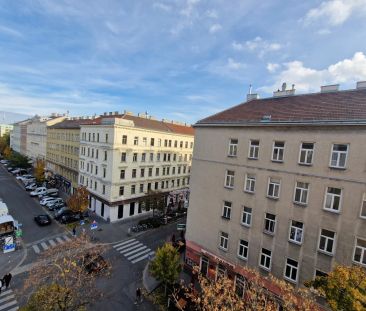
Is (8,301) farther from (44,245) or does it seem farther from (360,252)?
(360,252)

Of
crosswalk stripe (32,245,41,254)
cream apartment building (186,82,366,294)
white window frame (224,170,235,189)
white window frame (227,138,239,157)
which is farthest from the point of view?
crosswalk stripe (32,245,41,254)

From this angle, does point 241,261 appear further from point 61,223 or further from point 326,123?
point 61,223

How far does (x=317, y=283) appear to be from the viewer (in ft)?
42.2

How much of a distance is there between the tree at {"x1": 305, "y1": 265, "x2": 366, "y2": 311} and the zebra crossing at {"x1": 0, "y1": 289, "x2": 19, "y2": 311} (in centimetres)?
2284

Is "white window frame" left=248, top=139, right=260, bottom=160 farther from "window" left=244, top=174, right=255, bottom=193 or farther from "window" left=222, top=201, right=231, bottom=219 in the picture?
"window" left=222, top=201, right=231, bottom=219

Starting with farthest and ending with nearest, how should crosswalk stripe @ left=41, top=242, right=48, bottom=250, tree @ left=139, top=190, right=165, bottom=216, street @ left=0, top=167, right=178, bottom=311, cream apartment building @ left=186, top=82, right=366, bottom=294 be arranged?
tree @ left=139, top=190, right=165, bottom=216
crosswalk stripe @ left=41, top=242, right=48, bottom=250
street @ left=0, top=167, right=178, bottom=311
cream apartment building @ left=186, top=82, right=366, bottom=294

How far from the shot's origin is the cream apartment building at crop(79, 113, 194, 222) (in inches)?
1448

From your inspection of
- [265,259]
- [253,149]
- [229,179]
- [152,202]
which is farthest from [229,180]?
[152,202]

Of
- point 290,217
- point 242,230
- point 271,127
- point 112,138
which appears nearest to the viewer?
point 290,217

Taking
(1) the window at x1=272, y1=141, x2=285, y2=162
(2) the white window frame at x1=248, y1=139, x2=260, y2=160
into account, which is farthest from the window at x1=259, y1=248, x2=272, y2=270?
(2) the white window frame at x1=248, y1=139, x2=260, y2=160

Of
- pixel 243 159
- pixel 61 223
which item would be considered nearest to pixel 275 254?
pixel 243 159

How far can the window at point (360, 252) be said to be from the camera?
15.1 metres

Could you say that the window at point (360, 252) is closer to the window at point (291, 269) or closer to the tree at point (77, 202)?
the window at point (291, 269)

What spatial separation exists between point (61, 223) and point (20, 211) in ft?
32.4
